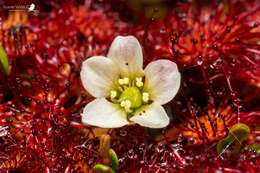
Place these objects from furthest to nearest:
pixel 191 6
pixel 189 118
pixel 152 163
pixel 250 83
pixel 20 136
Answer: pixel 191 6 → pixel 250 83 → pixel 189 118 → pixel 20 136 → pixel 152 163

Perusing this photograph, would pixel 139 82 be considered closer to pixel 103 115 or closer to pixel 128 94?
pixel 128 94

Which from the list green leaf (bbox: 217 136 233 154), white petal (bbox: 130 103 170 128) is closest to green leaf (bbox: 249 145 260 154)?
green leaf (bbox: 217 136 233 154)

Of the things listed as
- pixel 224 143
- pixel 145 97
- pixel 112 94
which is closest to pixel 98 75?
pixel 112 94

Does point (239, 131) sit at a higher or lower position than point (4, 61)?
lower

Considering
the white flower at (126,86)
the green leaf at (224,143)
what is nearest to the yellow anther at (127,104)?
the white flower at (126,86)

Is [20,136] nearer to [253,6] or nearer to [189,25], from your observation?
[189,25]

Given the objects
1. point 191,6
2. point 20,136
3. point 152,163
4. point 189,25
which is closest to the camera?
point 152,163

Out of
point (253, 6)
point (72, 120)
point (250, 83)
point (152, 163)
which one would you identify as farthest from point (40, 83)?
point (253, 6)
